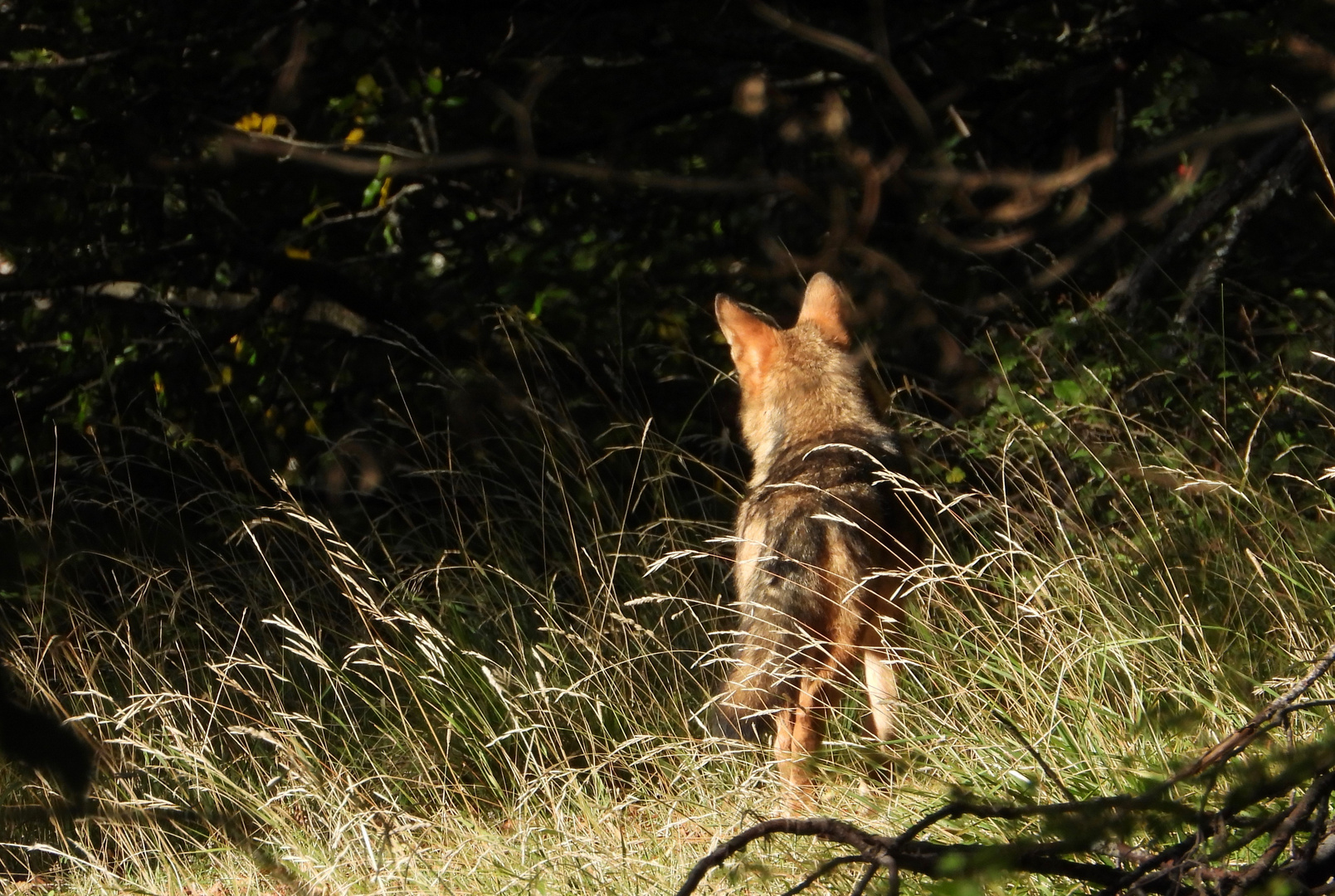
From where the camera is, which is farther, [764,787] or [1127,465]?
[1127,465]

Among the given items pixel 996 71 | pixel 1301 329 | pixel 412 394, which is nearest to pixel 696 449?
pixel 412 394

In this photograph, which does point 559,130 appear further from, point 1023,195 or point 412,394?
point 1023,195

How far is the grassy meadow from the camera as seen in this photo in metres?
3.30

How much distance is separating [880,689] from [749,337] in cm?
167

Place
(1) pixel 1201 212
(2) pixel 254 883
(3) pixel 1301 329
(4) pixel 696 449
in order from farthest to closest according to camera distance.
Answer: (4) pixel 696 449 < (1) pixel 1201 212 < (3) pixel 1301 329 < (2) pixel 254 883

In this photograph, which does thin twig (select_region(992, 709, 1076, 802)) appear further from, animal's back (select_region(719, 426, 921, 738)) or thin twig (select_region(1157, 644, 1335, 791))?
animal's back (select_region(719, 426, 921, 738))

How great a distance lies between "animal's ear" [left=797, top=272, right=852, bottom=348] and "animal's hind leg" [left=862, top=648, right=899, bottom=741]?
1.56 metres

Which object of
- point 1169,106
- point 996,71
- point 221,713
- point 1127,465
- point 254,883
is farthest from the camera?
point 1169,106

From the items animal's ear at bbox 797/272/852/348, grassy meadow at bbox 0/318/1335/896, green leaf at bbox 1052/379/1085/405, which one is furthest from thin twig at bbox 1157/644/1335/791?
animal's ear at bbox 797/272/852/348

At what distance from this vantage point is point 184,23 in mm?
5727

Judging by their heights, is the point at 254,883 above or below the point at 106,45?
below

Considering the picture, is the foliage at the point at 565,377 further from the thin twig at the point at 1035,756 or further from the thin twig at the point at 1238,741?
the thin twig at the point at 1238,741

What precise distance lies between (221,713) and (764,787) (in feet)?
6.92

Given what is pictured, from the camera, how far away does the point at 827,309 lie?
5477 millimetres
